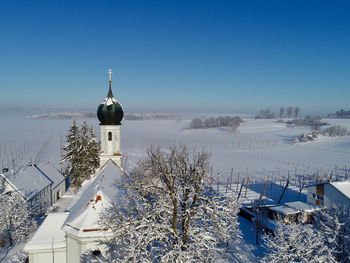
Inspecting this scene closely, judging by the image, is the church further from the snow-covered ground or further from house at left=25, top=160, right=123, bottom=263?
the snow-covered ground

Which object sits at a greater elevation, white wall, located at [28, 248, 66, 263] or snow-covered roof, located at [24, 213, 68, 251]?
snow-covered roof, located at [24, 213, 68, 251]

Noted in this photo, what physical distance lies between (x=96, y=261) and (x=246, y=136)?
131 meters

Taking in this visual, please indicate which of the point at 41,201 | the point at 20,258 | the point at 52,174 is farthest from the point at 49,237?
the point at 52,174

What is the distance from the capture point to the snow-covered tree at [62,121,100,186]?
44875 mm

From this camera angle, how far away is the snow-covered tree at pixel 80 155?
4488 cm

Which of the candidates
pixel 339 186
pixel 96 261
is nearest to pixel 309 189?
pixel 339 186

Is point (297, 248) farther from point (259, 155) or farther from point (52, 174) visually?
point (259, 155)

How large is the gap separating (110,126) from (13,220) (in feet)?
32.4

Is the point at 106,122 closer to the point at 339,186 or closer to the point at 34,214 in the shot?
the point at 34,214

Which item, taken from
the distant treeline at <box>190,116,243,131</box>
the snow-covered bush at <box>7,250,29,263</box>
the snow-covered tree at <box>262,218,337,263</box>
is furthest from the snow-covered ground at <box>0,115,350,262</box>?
the distant treeline at <box>190,116,243,131</box>

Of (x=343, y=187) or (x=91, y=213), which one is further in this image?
(x=343, y=187)

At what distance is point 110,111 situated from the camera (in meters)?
26.2

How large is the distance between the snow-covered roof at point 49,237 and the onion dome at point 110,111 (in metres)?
7.71

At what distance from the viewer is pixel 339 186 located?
33.1m
